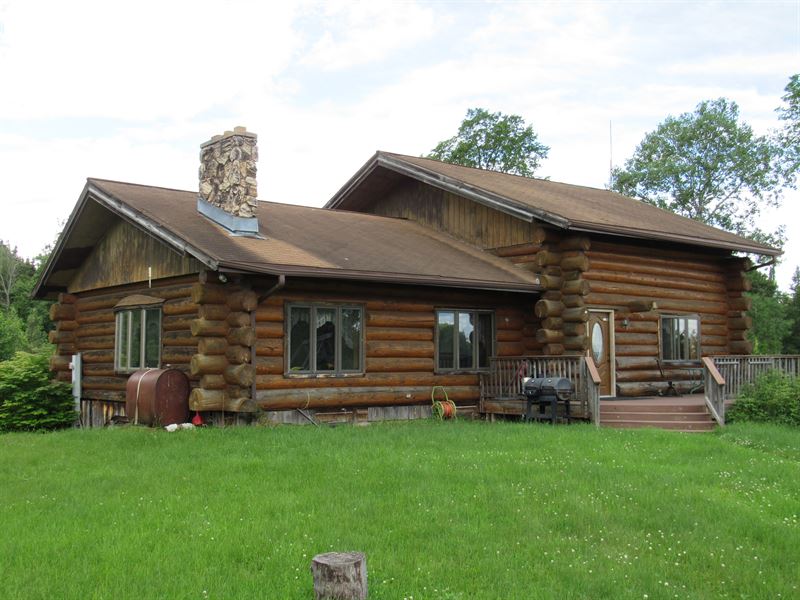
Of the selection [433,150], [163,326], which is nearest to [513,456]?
[163,326]

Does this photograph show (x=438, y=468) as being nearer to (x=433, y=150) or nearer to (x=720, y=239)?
(x=720, y=239)

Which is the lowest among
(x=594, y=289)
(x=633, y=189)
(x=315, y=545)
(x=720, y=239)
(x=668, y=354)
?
(x=315, y=545)

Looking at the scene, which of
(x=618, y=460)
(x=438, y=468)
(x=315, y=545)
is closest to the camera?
(x=315, y=545)

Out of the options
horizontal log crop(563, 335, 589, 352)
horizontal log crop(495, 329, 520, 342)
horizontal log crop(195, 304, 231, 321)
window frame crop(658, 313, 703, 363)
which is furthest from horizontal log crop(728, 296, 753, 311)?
horizontal log crop(195, 304, 231, 321)

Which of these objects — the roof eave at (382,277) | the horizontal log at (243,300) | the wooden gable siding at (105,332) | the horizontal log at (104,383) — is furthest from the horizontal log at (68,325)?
the roof eave at (382,277)

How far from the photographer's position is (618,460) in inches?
498

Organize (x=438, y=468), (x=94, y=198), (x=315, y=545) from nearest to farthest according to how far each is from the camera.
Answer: (x=315, y=545) < (x=438, y=468) < (x=94, y=198)

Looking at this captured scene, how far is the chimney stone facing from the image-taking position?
18.5 m

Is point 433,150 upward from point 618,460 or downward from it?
upward

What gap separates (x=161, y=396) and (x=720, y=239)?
605 inches

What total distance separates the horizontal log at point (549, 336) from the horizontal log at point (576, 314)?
0.38 meters

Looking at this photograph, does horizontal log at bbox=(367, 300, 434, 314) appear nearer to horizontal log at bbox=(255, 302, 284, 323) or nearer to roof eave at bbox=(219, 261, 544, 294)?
roof eave at bbox=(219, 261, 544, 294)

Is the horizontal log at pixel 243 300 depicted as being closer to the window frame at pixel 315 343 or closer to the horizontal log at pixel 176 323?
the window frame at pixel 315 343

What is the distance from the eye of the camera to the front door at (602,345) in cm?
2114
